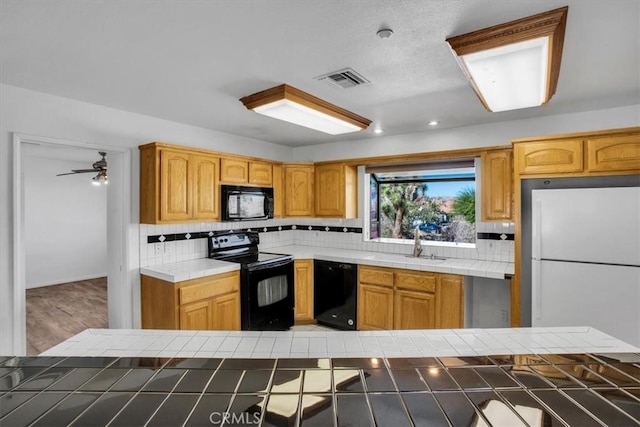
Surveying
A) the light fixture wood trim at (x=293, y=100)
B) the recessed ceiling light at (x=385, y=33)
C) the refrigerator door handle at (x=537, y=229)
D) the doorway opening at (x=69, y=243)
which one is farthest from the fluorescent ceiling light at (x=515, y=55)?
the doorway opening at (x=69, y=243)

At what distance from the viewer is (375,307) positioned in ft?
12.1

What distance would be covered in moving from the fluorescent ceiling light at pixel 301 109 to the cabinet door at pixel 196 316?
1.86m

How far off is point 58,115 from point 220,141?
159 centimetres

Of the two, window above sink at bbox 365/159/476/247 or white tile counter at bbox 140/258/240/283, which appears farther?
window above sink at bbox 365/159/476/247

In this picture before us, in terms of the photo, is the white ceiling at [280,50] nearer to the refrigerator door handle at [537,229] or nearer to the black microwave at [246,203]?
the refrigerator door handle at [537,229]

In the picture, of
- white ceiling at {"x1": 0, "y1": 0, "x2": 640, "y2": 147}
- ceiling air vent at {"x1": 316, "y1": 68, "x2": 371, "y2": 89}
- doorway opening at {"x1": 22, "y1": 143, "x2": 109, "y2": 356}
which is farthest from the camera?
doorway opening at {"x1": 22, "y1": 143, "x2": 109, "y2": 356}

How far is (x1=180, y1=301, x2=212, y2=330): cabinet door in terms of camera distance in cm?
292

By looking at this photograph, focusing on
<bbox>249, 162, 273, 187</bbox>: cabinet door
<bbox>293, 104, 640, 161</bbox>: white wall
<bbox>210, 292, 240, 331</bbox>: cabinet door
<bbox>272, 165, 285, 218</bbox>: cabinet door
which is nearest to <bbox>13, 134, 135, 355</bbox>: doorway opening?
<bbox>210, 292, 240, 331</bbox>: cabinet door

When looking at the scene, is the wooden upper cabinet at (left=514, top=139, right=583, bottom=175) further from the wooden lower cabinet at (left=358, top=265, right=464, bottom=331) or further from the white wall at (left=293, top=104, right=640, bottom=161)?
the wooden lower cabinet at (left=358, top=265, right=464, bottom=331)

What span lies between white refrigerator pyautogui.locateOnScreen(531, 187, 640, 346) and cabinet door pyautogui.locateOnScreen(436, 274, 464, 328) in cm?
65

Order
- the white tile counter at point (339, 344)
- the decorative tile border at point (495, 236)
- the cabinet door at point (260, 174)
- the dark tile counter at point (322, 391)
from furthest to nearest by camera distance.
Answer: the cabinet door at point (260, 174) → the decorative tile border at point (495, 236) → the white tile counter at point (339, 344) → the dark tile counter at point (322, 391)

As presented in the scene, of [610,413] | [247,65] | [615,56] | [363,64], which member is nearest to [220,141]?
[247,65]

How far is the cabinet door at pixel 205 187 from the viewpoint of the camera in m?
3.36

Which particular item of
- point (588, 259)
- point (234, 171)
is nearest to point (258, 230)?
point (234, 171)
